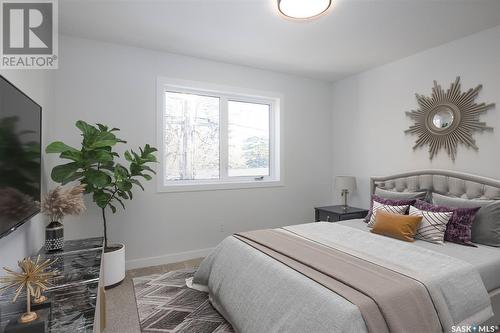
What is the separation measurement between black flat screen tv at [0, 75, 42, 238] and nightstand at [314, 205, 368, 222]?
3263mm

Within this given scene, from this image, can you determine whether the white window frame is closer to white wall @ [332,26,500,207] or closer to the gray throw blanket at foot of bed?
white wall @ [332,26,500,207]

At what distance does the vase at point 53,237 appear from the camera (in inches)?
78.1

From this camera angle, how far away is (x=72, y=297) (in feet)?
4.52

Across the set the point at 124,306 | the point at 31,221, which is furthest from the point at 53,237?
the point at 124,306

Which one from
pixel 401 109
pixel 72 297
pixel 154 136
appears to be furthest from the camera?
pixel 401 109

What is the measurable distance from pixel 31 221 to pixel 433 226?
339cm

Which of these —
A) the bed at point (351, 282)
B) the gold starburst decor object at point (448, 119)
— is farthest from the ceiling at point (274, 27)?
the bed at point (351, 282)

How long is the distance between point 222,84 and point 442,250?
10.1 feet

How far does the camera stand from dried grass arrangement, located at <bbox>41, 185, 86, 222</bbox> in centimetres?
200

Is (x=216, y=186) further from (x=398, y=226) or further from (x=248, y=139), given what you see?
(x=398, y=226)

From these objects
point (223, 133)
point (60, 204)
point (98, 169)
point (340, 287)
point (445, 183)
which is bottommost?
point (340, 287)

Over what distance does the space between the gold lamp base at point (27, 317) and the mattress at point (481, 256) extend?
2.61 m

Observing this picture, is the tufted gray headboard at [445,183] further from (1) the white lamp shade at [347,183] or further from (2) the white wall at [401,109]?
(1) the white lamp shade at [347,183]

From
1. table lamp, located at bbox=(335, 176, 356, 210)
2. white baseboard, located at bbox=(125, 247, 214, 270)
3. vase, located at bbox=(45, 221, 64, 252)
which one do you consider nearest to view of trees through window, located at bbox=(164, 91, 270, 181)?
white baseboard, located at bbox=(125, 247, 214, 270)
